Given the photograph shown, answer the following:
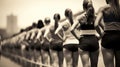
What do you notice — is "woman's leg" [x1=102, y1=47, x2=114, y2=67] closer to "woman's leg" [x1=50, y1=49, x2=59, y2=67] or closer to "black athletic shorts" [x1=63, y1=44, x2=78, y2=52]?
"black athletic shorts" [x1=63, y1=44, x2=78, y2=52]

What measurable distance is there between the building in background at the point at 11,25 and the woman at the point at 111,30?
16.6m

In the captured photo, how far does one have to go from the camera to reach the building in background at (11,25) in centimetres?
2278

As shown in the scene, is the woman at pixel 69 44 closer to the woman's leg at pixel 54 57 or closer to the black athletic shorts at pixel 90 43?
the black athletic shorts at pixel 90 43

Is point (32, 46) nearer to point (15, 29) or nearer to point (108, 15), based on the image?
point (108, 15)

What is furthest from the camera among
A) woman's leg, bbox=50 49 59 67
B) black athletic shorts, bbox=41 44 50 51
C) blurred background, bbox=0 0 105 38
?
blurred background, bbox=0 0 105 38

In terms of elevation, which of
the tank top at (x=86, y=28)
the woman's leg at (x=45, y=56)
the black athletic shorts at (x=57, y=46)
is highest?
the tank top at (x=86, y=28)

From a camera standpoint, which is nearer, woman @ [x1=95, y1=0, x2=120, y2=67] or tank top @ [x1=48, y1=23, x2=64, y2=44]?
woman @ [x1=95, y1=0, x2=120, y2=67]

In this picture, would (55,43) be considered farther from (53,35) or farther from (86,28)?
(86,28)

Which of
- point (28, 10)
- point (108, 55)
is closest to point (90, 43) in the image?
point (108, 55)

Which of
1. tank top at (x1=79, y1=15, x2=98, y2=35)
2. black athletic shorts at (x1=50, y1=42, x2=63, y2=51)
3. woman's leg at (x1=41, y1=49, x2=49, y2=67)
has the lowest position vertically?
woman's leg at (x1=41, y1=49, x2=49, y2=67)

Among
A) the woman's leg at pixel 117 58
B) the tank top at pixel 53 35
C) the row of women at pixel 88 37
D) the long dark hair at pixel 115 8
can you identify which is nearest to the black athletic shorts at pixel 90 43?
the row of women at pixel 88 37

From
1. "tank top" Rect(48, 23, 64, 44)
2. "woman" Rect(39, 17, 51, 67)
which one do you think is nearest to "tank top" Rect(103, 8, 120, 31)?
"tank top" Rect(48, 23, 64, 44)

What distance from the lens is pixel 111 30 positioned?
18.3ft

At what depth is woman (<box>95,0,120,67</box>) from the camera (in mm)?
5562
